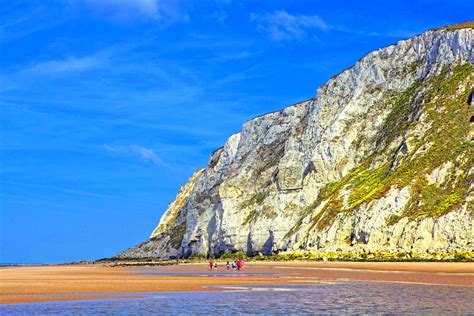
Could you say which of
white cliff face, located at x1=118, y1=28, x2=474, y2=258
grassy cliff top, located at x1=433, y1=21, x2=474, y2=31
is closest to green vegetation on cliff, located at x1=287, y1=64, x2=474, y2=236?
white cliff face, located at x1=118, y1=28, x2=474, y2=258

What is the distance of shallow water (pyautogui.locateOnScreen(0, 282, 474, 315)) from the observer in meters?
23.1

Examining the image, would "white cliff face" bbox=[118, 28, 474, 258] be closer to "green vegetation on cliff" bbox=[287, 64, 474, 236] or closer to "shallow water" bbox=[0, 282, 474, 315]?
"green vegetation on cliff" bbox=[287, 64, 474, 236]

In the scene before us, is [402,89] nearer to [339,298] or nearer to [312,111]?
[312,111]

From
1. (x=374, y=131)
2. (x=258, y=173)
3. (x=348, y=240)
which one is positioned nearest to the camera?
(x=348, y=240)

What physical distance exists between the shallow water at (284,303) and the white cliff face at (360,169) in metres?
39.8

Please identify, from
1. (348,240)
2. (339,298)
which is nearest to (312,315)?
(339,298)

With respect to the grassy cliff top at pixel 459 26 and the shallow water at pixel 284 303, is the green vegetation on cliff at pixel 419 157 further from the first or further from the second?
the shallow water at pixel 284 303

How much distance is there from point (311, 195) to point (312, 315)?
87915 millimetres

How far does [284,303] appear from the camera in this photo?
25.7m

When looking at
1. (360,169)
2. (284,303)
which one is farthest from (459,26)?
(284,303)

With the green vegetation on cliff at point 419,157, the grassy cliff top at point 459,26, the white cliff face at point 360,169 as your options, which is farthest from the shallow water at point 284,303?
the grassy cliff top at point 459,26

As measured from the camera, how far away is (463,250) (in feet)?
217

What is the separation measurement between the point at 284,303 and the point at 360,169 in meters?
77.6

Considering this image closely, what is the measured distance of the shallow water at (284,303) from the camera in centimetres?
2309
